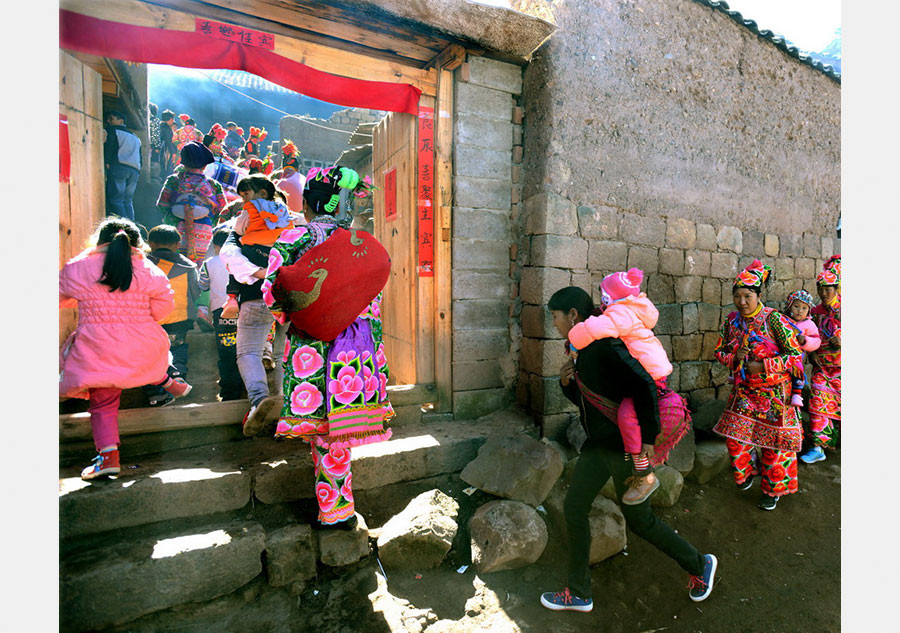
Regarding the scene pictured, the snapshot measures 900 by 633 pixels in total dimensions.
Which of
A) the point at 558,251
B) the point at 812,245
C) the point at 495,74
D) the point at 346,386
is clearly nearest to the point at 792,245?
the point at 812,245

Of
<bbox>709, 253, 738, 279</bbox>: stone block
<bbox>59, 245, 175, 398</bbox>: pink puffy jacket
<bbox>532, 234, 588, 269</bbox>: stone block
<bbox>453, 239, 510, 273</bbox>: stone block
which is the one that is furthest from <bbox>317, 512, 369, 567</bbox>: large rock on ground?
<bbox>709, 253, 738, 279</bbox>: stone block

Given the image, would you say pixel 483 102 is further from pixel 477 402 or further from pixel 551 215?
pixel 477 402

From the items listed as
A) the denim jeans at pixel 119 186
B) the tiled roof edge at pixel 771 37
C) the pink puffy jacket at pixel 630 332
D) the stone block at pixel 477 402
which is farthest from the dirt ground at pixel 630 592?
the denim jeans at pixel 119 186

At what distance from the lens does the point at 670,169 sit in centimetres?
471

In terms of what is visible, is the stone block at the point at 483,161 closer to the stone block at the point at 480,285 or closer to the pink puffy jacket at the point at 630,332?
the stone block at the point at 480,285

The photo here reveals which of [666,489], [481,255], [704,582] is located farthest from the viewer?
[481,255]

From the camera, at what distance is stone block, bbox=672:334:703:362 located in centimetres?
491

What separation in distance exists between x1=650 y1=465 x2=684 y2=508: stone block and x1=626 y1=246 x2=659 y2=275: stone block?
1859 mm

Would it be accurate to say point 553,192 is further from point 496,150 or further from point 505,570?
point 505,570

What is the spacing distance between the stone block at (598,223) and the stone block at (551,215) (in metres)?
0.08

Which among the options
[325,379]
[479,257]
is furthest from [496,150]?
[325,379]

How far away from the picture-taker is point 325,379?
266cm

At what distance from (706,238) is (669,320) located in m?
1.03

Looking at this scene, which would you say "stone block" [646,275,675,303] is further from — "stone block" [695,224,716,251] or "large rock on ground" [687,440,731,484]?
"large rock on ground" [687,440,731,484]
